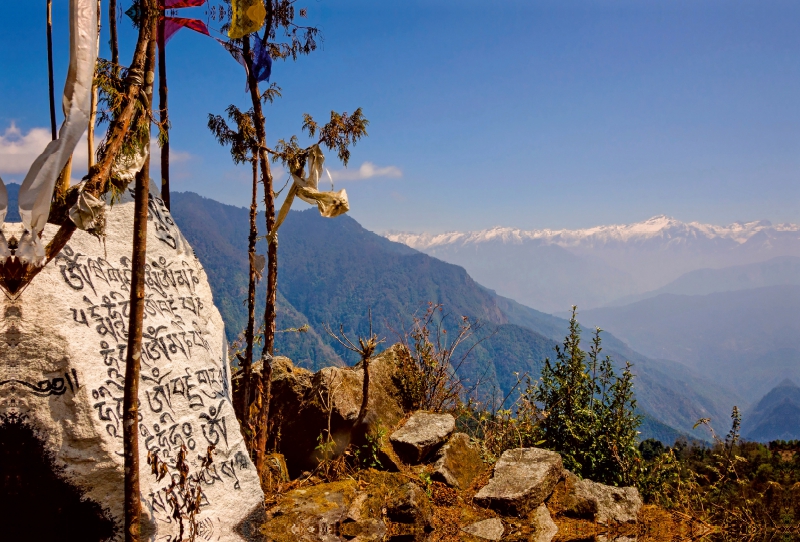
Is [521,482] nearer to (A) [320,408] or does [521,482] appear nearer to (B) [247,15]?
(A) [320,408]

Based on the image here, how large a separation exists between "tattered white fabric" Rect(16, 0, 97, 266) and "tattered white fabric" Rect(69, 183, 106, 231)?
0.22m

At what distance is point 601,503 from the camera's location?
275 inches

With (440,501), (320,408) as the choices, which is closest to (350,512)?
(440,501)

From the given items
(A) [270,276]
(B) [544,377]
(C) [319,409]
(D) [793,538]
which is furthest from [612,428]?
(A) [270,276]

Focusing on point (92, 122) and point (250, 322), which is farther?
point (250, 322)

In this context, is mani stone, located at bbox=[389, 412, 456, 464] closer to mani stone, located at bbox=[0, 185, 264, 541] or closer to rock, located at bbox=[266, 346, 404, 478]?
rock, located at bbox=[266, 346, 404, 478]

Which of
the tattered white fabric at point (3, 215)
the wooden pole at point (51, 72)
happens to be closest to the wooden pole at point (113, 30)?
the wooden pole at point (51, 72)

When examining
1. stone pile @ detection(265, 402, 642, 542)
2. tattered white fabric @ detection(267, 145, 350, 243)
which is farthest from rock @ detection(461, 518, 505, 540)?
tattered white fabric @ detection(267, 145, 350, 243)

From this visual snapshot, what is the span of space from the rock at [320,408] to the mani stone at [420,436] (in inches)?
18.8

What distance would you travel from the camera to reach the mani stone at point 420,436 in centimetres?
774

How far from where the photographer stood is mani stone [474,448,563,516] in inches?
261

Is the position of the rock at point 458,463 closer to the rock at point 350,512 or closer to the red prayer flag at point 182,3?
the rock at point 350,512

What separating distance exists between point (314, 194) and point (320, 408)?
3.68m

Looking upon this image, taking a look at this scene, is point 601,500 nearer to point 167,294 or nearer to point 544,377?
point 544,377
